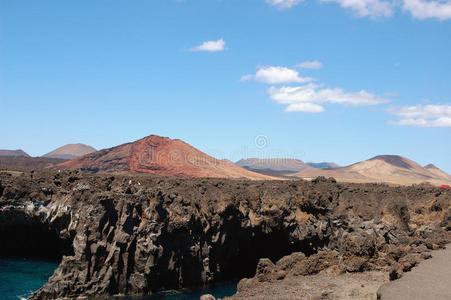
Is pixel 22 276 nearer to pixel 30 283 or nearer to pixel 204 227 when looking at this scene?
pixel 30 283

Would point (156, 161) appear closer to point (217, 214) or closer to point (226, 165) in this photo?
point (226, 165)

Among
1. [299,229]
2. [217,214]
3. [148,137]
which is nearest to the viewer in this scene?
[217,214]

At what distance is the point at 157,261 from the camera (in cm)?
2972

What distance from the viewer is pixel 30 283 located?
30.8 metres

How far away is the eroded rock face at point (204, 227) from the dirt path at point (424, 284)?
2887mm

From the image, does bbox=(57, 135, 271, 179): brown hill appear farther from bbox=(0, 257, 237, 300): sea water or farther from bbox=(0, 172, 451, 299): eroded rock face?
bbox=(0, 257, 237, 300): sea water

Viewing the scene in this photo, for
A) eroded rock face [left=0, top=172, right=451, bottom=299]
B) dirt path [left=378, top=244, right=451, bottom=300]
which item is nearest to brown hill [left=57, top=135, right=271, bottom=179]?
eroded rock face [left=0, top=172, right=451, bottom=299]

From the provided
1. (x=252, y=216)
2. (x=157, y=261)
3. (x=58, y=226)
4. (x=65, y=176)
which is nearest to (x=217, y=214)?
(x=252, y=216)

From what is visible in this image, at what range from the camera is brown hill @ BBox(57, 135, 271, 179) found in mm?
84750

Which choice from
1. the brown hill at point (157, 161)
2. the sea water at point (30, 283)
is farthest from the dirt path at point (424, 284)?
the brown hill at point (157, 161)

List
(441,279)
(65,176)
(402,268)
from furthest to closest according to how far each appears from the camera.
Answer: (65,176) → (402,268) → (441,279)

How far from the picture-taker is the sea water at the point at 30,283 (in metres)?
28.6

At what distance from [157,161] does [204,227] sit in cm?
5582

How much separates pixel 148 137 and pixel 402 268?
8155 cm
